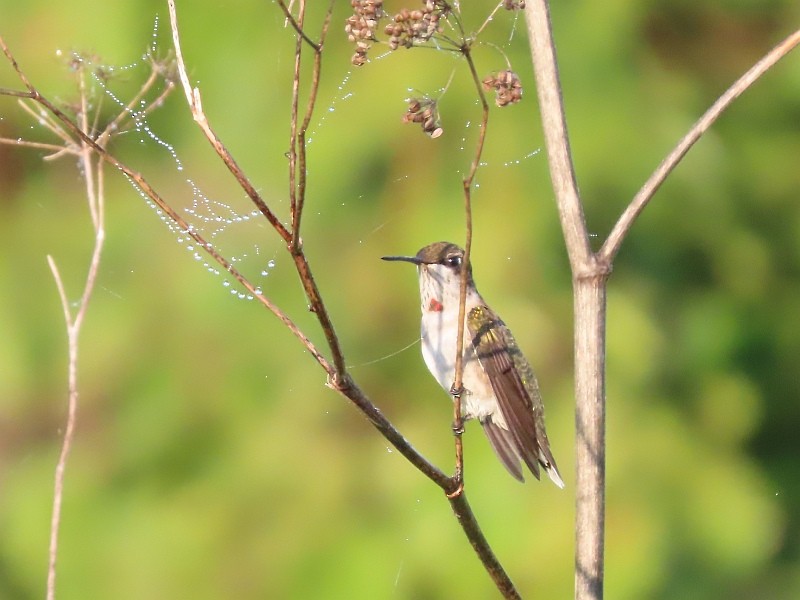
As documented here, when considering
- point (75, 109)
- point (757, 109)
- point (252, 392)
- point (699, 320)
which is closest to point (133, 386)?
point (252, 392)

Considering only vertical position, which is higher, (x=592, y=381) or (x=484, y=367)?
(x=484, y=367)

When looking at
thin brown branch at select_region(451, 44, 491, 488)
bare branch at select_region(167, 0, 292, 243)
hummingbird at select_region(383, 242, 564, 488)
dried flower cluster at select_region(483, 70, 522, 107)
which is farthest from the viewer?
hummingbird at select_region(383, 242, 564, 488)

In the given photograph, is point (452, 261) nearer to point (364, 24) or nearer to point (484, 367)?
point (484, 367)

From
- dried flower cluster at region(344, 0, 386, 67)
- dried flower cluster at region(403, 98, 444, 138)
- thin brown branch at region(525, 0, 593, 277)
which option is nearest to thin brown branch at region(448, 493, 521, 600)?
thin brown branch at region(525, 0, 593, 277)

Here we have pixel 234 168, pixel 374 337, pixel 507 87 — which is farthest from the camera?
pixel 374 337

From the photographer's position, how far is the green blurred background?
3541 mm

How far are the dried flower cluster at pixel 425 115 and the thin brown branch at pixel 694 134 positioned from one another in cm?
33

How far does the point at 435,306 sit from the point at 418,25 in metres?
1.58

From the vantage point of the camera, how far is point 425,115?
1503 millimetres

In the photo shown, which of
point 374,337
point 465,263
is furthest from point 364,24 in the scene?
point 374,337

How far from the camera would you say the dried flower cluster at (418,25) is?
143 cm

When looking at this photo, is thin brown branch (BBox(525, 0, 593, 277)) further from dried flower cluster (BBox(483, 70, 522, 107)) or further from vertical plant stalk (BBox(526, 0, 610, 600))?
dried flower cluster (BBox(483, 70, 522, 107))

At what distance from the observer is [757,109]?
4379 millimetres

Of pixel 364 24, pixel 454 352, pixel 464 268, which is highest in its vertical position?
pixel 364 24
